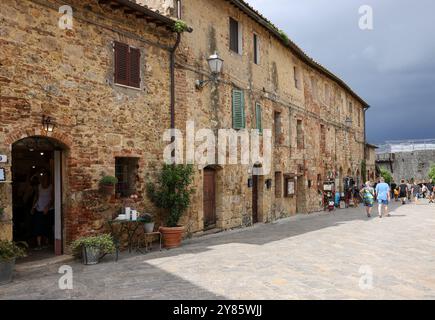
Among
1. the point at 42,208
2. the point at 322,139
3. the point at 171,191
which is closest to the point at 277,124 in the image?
the point at 322,139

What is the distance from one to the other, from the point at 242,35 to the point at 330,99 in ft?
36.2

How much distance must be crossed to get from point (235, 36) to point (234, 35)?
74 millimetres

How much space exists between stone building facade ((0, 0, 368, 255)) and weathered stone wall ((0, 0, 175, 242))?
2 centimetres

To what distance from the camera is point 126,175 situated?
31.1 ft

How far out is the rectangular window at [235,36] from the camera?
44.4 feet

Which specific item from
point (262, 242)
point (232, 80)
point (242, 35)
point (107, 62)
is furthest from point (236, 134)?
point (107, 62)

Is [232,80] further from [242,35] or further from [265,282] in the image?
[265,282]

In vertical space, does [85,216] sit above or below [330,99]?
below

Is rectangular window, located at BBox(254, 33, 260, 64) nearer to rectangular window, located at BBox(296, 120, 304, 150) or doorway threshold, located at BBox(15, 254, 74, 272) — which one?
rectangular window, located at BBox(296, 120, 304, 150)

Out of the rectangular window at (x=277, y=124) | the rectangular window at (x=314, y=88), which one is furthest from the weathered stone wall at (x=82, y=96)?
the rectangular window at (x=314, y=88)

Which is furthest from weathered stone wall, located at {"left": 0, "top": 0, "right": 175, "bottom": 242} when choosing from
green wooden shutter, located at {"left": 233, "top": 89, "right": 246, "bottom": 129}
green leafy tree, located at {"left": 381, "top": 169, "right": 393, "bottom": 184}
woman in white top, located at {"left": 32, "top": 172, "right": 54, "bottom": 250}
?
green leafy tree, located at {"left": 381, "top": 169, "right": 393, "bottom": 184}

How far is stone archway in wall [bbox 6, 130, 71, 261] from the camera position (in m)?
7.54

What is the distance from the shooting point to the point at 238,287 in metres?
5.80

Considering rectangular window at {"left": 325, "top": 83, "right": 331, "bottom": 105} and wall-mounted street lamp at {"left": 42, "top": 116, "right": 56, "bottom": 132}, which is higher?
rectangular window at {"left": 325, "top": 83, "right": 331, "bottom": 105}
